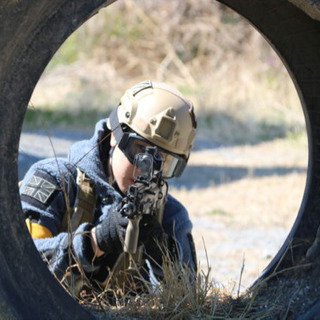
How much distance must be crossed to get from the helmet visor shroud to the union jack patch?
357mm

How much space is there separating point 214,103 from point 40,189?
9.09 m

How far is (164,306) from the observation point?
2.89m

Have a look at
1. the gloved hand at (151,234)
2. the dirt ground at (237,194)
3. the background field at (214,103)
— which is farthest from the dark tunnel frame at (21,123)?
the background field at (214,103)

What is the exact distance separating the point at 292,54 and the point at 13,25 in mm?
1290

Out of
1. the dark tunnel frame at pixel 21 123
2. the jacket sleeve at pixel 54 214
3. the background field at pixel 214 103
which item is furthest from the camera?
the background field at pixel 214 103

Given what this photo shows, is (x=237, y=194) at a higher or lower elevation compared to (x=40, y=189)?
higher

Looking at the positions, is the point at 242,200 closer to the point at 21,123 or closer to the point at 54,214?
the point at 54,214

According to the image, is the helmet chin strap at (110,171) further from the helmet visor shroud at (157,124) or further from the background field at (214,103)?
the background field at (214,103)

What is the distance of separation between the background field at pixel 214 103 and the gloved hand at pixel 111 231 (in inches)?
72.9

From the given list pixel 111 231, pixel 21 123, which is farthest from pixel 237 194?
pixel 21 123

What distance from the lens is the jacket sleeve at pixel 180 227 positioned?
3.69 metres

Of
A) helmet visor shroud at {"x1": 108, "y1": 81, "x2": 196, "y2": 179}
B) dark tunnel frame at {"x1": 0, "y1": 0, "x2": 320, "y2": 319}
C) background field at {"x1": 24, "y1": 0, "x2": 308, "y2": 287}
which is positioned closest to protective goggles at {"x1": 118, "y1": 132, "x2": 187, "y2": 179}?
helmet visor shroud at {"x1": 108, "y1": 81, "x2": 196, "y2": 179}

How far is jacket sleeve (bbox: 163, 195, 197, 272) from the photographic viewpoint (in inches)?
145

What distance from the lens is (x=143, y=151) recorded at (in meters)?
3.43
